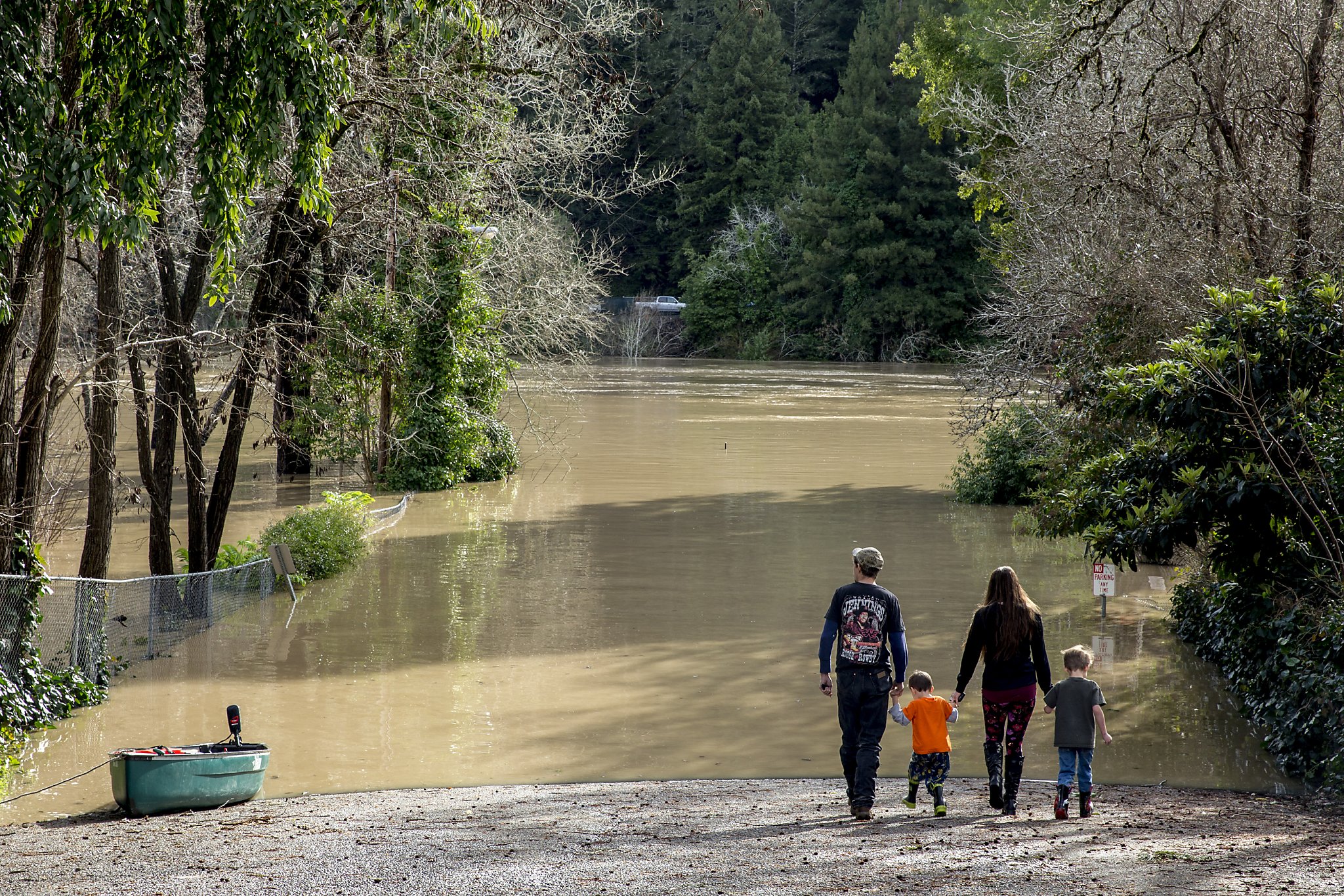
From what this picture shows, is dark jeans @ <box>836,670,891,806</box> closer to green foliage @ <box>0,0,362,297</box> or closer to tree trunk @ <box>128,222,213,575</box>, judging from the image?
green foliage @ <box>0,0,362,297</box>

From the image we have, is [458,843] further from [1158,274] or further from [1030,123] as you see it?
[1030,123]

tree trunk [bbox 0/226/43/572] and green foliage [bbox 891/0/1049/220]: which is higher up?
green foliage [bbox 891/0/1049/220]

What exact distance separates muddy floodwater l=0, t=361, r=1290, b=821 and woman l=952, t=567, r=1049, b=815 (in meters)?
2.46

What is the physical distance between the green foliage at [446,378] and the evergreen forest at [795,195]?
149ft

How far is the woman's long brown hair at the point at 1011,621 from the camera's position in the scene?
813 cm

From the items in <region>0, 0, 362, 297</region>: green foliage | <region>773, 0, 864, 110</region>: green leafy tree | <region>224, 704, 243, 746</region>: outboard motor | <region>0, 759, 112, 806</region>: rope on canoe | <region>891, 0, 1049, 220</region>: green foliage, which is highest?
<region>773, 0, 864, 110</region>: green leafy tree

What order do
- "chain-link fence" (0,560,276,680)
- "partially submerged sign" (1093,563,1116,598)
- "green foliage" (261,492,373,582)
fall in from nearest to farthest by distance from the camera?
"chain-link fence" (0,560,276,680), "partially submerged sign" (1093,563,1116,598), "green foliage" (261,492,373,582)

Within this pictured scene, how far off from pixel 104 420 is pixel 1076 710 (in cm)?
1028

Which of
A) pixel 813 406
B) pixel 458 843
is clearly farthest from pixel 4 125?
pixel 813 406

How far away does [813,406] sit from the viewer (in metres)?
49.4

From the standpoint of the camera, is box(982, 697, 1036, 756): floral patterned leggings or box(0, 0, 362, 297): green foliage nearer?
box(0, 0, 362, 297): green foliage

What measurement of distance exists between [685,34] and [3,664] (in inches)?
3369

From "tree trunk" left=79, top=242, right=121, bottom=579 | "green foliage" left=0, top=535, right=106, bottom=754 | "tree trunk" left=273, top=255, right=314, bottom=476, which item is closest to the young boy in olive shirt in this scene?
"green foliage" left=0, top=535, right=106, bottom=754

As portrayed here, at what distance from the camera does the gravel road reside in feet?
21.4
